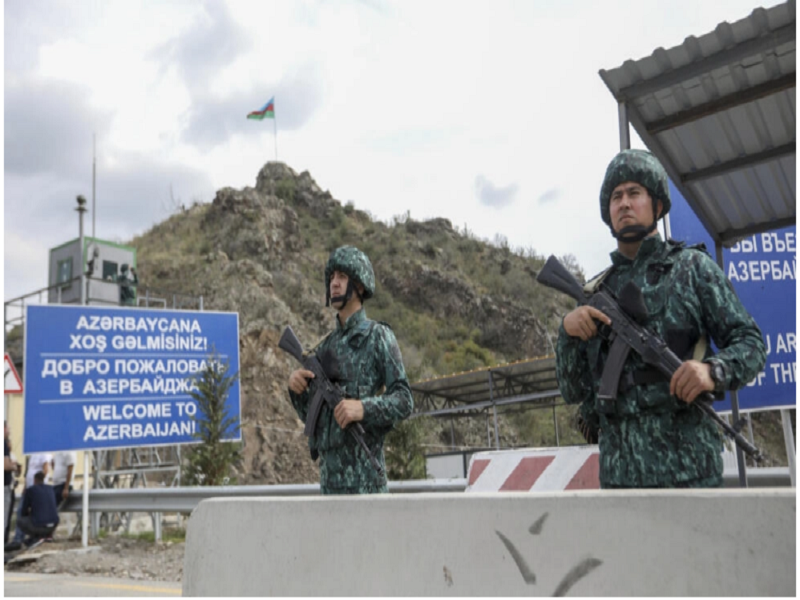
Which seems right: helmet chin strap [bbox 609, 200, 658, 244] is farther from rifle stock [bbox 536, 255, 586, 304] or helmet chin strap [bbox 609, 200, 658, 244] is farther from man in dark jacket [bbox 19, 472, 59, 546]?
man in dark jacket [bbox 19, 472, 59, 546]

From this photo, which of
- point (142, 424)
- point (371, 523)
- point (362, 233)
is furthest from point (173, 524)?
point (362, 233)

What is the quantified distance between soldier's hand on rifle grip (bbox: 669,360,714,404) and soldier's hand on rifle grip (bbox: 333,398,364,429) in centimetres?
147

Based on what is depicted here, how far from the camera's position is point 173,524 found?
12.3 metres

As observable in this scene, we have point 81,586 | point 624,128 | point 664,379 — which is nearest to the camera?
point 664,379

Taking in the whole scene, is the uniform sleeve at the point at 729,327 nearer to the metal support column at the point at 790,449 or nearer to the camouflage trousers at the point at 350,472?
the camouflage trousers at the point at 350,472

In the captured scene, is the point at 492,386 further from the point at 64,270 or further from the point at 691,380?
the point at 64,270

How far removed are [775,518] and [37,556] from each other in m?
8.09

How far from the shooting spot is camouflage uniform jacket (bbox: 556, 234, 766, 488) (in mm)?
2234

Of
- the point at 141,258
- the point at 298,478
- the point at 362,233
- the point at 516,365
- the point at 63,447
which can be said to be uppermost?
the point at 362,233

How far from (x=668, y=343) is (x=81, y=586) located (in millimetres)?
5691

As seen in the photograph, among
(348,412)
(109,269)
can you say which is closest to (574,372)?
(348,412)

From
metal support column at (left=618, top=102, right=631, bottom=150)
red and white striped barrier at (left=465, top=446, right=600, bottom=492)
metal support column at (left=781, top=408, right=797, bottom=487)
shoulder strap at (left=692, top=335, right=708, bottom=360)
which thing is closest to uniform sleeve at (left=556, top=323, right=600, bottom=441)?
shoulder strap at (left=692, top=335, right=708, bottom=360)

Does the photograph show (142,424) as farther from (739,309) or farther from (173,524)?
(739,309)

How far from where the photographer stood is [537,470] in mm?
4250
